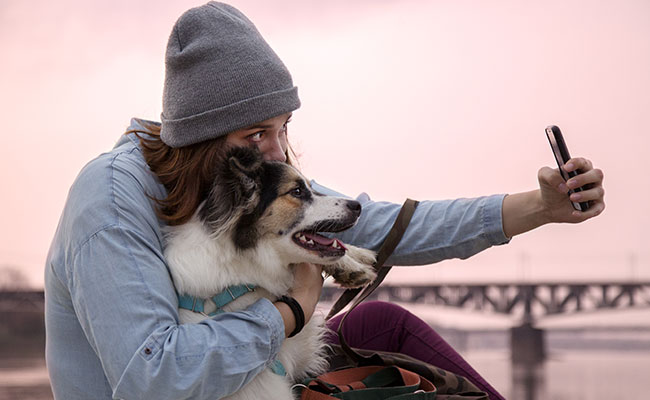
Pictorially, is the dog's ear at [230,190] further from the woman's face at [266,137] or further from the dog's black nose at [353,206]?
the dog's black nose at [353,206]

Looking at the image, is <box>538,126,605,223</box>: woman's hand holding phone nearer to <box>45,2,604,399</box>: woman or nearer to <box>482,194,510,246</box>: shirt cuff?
<box>45,2,604,399</box>: woman

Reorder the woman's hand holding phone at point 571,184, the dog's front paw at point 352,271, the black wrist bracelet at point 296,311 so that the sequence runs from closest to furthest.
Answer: the black wrist bracelet at point 296,311, the woman's hand holding phone at point 571,184, the dog's front paw at point 352,271

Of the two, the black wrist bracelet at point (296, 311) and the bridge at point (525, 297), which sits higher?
the black wrist bracelet at point (296, 311)

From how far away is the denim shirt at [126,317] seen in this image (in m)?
1.50

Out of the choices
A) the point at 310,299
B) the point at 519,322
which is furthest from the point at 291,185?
the point at 519,322

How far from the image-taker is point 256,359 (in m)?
1.58

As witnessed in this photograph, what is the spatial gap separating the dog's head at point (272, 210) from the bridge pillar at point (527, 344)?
Result: 17305mm

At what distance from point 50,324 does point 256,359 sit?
55 cm

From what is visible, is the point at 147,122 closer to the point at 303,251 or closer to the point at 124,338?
the point at 303,251

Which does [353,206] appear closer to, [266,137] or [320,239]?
[320,239]

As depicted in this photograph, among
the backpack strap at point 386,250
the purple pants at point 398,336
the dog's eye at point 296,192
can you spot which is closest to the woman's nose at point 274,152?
the dog's eye at point 296,192

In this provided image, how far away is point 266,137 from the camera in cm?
189

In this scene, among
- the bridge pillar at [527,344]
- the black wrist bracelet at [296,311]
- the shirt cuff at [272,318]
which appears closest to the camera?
the shirt cuff at [272,318]

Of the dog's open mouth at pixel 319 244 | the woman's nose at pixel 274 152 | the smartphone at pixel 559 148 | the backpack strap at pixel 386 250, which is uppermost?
the woman's nose at pixel 274 152
